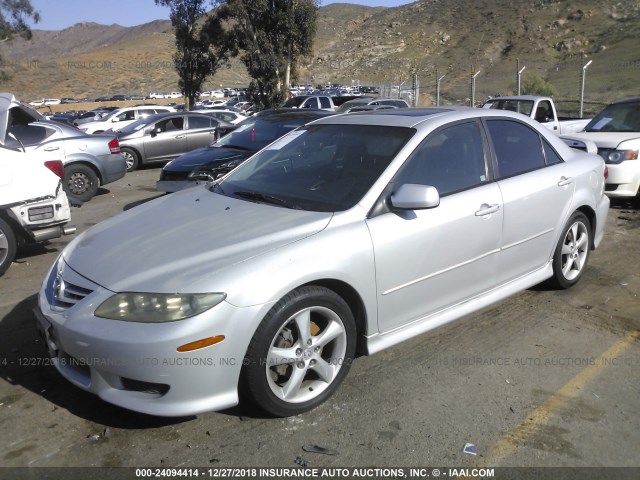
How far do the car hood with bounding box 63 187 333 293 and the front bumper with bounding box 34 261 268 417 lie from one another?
18 centimetres

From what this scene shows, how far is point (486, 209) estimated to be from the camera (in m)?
3.96

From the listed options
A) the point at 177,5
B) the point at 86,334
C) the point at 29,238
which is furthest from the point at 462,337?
the point at 177,5

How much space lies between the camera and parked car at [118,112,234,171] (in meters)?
14.3

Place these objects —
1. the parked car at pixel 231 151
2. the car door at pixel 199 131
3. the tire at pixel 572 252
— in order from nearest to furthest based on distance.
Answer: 1. the tire at pixel 572 252
2. the parked car at pixel 231 151
3. the car door at pixel 199 131

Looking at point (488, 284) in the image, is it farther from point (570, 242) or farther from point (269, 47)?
point (269, 47)

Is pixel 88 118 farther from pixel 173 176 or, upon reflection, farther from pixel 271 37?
pixel 173 176

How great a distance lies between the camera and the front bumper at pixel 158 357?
280cm

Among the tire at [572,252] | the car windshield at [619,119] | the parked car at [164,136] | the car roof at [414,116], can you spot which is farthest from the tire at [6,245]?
the parked car at [164,136]

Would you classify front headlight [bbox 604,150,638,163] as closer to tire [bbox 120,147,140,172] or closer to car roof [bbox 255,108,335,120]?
car roof [bbox 255,108,335,120]

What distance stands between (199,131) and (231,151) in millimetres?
6656

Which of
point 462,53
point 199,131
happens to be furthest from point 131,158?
point 462,53

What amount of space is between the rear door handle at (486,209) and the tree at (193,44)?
25877 mm

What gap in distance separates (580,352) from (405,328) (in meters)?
1.33

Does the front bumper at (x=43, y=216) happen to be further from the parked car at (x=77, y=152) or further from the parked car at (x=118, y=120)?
the parked car at (x=118, y=120)
